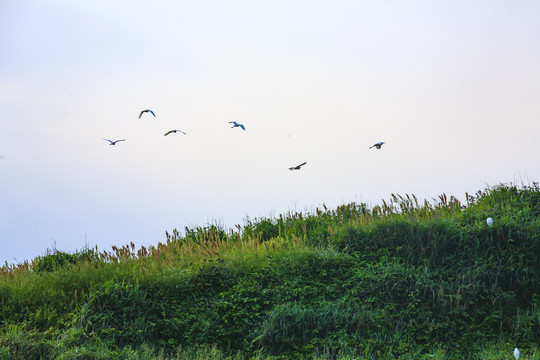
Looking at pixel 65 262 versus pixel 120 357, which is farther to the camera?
pixel 65 262

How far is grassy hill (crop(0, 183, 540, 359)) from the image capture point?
9.08 metres

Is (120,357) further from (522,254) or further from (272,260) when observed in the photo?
(522,254)

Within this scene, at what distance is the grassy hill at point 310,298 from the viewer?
9.08m

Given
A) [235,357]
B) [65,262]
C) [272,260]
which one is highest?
[65,262]

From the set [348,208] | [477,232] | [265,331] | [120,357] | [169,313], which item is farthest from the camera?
[348,208]

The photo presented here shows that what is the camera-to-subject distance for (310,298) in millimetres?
10328

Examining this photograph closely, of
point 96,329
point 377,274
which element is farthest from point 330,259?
point 96,329

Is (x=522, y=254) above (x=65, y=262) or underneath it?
underneath

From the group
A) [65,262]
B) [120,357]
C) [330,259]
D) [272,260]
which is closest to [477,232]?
[330,259]

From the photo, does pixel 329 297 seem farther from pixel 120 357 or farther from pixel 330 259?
pixel 120 357

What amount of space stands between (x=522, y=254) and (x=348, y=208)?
5602 mm

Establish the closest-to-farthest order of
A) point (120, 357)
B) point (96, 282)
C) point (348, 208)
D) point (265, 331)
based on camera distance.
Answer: point (120, 357) → point (265, 331) → point (96, 282) → point (348, 208)

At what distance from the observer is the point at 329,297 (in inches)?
411

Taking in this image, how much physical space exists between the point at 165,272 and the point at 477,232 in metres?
7.47
